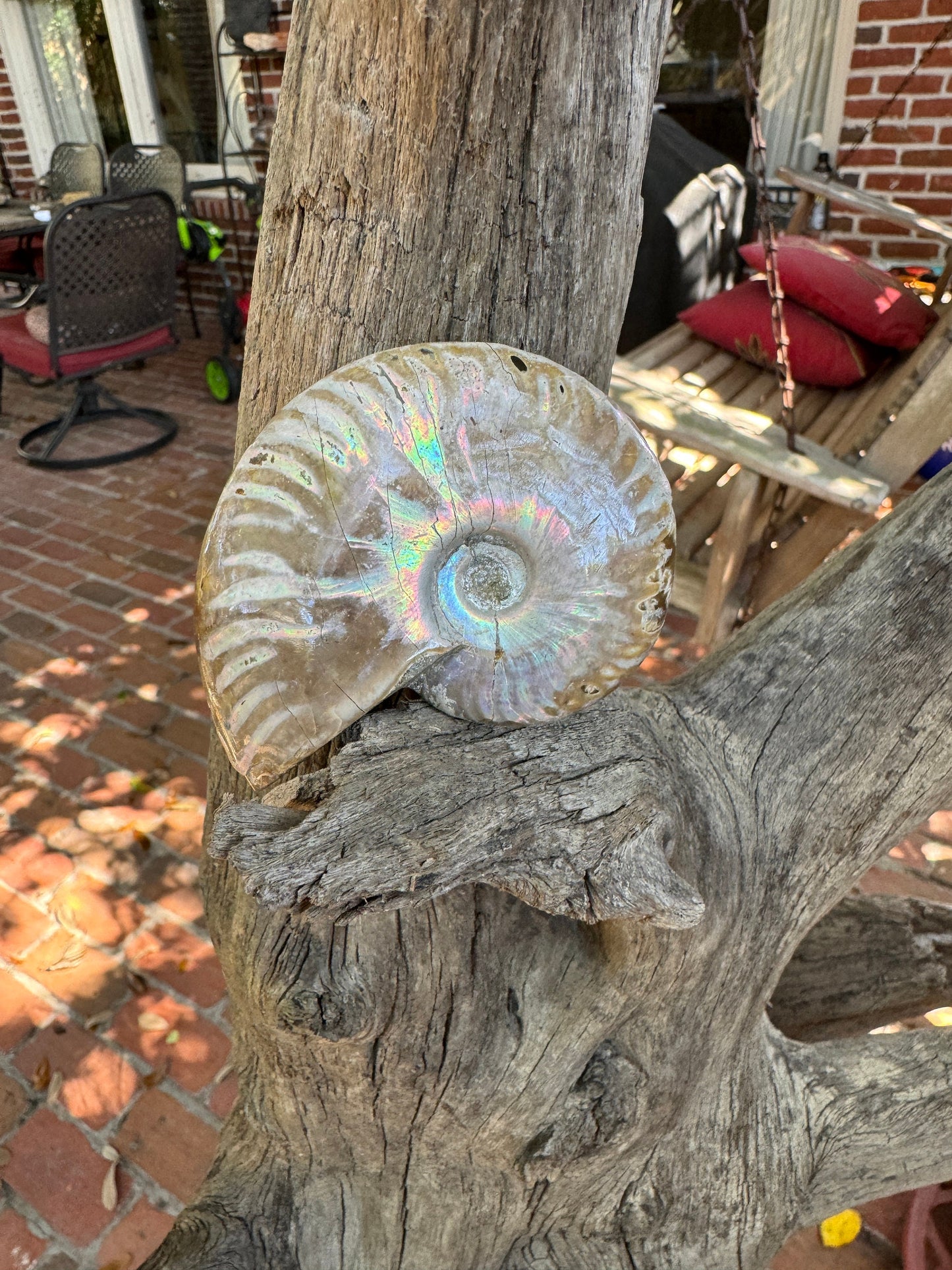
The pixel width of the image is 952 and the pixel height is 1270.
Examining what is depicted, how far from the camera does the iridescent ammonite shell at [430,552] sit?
36.1 inches

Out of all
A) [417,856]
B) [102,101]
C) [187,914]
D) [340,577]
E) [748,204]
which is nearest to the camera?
[417,856]

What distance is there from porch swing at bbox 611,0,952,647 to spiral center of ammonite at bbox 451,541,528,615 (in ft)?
3.14

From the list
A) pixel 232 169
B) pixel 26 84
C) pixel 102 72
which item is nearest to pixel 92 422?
pixel 232 169

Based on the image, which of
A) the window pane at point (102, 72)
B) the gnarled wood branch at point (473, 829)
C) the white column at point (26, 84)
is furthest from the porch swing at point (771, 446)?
the white column at point (26, 84)

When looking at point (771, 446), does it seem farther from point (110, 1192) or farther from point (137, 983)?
point (110, 1192)

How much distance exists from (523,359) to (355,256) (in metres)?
0.23

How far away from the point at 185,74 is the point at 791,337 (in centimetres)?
549

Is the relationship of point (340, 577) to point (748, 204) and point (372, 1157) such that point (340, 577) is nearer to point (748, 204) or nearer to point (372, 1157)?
point (372, 1157)

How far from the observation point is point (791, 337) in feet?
9.33

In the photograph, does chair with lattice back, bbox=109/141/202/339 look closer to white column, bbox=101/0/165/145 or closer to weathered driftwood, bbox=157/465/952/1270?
white column, bbox=101/0/165/145

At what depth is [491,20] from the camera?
863 mm

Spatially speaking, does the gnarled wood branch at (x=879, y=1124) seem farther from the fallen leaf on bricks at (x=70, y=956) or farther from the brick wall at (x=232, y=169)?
the brick wall at (x=232, y=169)

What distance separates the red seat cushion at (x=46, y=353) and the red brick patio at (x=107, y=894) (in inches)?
33.1

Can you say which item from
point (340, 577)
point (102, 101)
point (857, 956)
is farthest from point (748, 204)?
point (102, 101)
